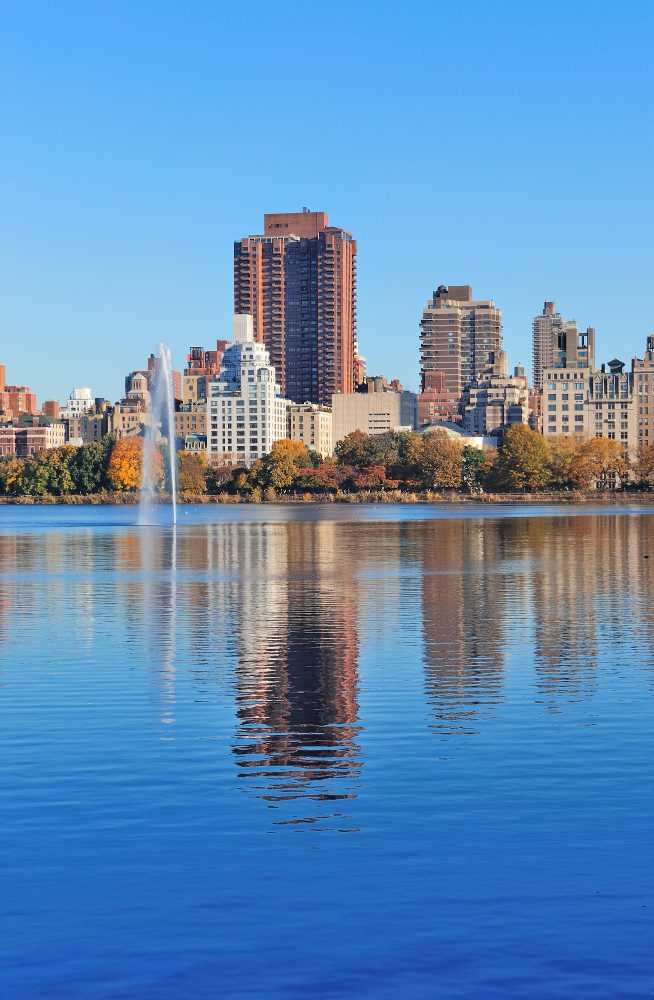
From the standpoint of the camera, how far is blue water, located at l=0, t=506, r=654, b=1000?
1213cm

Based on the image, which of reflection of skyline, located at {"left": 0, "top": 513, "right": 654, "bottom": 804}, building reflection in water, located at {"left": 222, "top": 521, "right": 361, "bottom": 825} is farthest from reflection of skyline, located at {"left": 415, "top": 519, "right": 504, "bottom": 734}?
building reflection in water, located at {"left": 222, "top": 521, "right": 361, "bottom": 825}

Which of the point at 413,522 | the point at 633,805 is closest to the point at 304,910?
the point at 633,805

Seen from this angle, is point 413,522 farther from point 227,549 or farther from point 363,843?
point 363,843

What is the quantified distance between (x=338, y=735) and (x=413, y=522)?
107076mm

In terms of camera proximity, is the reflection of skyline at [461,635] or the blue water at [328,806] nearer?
the blue water at [328,806]

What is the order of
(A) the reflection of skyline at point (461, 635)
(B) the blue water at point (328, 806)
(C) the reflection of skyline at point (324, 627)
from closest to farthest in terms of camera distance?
(B) the blue water at point (328, 806) < (C) the reflection of skyline at point (324, 627) < (A) the reflection of skyline at point (461, 635)

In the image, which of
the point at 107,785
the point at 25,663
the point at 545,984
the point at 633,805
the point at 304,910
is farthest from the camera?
the point at 25,663

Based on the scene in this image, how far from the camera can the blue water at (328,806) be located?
1213 centimetres

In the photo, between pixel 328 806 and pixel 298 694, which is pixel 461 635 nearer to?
pixel 298 694

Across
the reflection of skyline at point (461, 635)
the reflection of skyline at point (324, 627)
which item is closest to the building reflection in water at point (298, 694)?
the reflection of skyline at point (324, 627)

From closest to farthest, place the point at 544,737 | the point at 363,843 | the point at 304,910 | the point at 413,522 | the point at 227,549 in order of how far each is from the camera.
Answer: the point at 304,910
the point at 363,843
the point at 544,737
the point at 227,549
the point at 413,522

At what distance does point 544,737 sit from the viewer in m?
21.3

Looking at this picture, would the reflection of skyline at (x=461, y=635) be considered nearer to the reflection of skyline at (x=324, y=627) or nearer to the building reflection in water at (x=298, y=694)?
the reflection of skyline at (x=324, y=627)

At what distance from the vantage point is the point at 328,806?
17000mm
